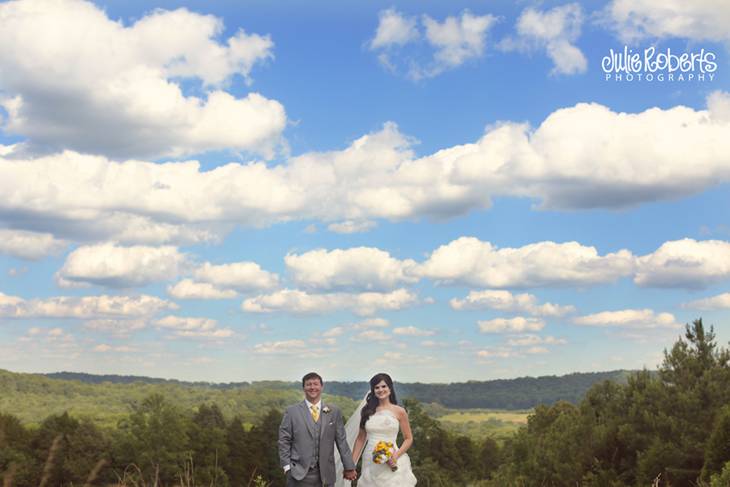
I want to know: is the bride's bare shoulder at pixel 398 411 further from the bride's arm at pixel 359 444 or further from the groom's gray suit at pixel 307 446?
the groom's gray suit at pixel 307 446

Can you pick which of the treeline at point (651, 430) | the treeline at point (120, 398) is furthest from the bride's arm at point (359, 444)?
the treeline at point (120, 398)

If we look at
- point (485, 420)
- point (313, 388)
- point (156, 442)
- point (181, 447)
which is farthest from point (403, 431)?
point (485, 420)

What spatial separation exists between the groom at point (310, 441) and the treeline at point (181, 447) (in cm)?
5930

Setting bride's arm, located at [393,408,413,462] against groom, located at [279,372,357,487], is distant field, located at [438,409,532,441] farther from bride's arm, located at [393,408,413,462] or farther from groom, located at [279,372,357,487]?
groom, located at [279,372,357,487]

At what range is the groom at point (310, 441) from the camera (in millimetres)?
10531

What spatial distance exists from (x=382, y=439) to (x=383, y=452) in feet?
0.83

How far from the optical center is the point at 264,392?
544ft

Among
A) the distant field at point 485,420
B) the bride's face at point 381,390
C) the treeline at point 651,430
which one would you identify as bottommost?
the distant field at point 485,420

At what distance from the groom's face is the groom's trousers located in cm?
100

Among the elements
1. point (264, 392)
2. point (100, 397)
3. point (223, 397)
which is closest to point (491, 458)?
point (264, 392)

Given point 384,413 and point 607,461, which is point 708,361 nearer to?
point 607,461

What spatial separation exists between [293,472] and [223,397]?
170100mm

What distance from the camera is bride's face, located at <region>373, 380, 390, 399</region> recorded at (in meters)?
11.4

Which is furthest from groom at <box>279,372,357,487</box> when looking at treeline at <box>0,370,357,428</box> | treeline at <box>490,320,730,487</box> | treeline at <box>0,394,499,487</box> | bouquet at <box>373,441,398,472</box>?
treeline at <box>0,370,357,428</box>
